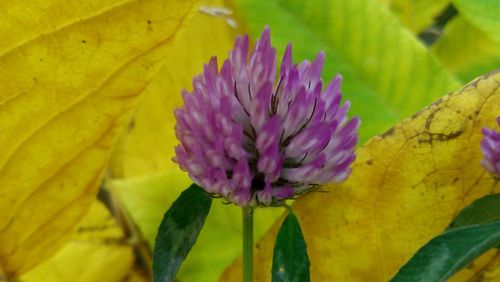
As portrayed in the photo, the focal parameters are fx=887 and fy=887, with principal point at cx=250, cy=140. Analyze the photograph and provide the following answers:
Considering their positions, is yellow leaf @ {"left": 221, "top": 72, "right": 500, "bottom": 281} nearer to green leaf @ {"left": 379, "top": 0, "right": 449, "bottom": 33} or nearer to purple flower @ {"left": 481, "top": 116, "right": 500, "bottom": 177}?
purple flower @ {"left": 481, "top": 116, "right": 500, "bottom": 177}

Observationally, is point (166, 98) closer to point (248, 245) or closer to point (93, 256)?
point (93, 256)

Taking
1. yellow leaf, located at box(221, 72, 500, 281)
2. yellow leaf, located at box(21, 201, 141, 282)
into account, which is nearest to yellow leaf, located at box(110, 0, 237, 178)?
yellow leaf, located at box(21, 201, 141, 282)

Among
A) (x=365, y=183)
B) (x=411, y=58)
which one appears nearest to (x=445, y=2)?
(x=411, y=58)

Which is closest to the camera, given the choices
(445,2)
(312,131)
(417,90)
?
(312,131)

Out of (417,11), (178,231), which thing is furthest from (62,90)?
(417,11)

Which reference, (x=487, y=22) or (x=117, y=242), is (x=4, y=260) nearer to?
(x=117, y=242)

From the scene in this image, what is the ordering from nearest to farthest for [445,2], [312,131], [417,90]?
[312,131] → [417,90] → [445,2]
